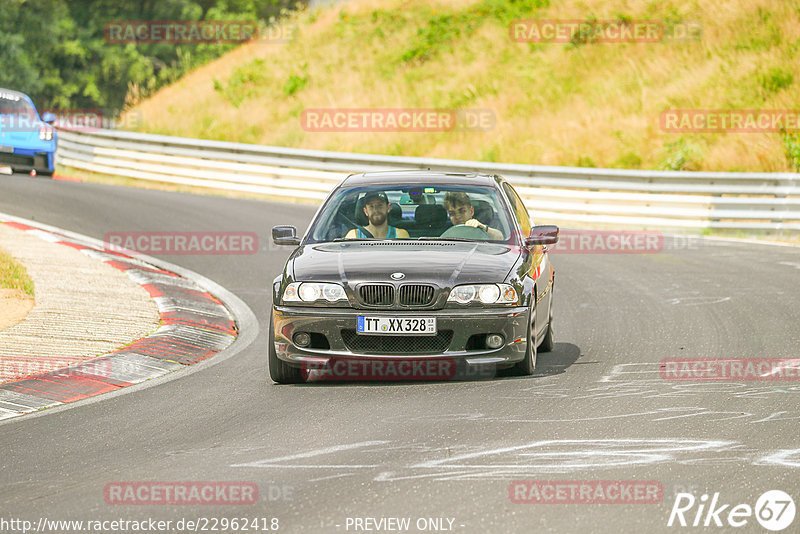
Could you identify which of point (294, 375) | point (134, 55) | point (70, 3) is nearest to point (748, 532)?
point (294, 375)

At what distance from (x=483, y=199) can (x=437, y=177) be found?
1.48ft

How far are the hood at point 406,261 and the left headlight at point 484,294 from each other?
0.05m

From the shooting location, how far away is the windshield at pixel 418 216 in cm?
973

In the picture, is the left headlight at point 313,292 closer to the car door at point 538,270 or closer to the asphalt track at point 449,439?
the asphalt track at point 449,439

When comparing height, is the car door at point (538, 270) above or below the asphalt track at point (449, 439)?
above

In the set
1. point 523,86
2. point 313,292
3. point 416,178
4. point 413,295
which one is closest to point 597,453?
point 413,295

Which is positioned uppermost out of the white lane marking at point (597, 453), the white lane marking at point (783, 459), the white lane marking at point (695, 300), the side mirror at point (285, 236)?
the side mirror at point (285, 236)

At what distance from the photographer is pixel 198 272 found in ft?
49.8

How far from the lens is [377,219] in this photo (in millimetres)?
9820

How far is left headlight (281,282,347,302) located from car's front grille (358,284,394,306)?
140 millimetres

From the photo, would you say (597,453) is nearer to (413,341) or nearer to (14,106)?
(413,341)

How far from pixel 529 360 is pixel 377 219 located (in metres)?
1.80

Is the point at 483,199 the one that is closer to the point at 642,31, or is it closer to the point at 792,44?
the point at 792,44

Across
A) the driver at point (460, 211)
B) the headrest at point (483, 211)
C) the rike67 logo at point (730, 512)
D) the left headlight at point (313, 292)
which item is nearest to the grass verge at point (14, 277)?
the left headlight at point (313, 292)
